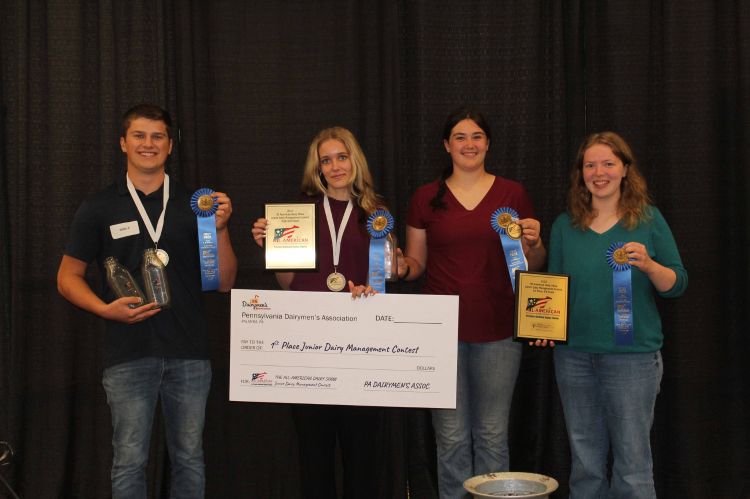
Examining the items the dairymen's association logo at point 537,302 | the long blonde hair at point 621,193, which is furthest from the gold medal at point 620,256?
the dairymen's association logo at point 537,302

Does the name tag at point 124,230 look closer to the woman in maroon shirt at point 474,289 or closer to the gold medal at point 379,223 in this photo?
the gold medal at point 379,223

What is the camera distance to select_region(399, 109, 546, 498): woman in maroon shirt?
290 centimetres

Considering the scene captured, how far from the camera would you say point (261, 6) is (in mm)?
3689

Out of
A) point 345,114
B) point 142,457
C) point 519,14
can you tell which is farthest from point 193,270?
point 519,14

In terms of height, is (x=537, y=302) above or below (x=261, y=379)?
above

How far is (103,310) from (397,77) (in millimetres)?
1750

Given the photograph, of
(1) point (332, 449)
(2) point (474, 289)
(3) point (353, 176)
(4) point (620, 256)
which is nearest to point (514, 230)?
(2) point (474, 289)

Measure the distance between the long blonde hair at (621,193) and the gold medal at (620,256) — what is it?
0.49ft

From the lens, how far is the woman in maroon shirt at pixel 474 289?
2.90 m

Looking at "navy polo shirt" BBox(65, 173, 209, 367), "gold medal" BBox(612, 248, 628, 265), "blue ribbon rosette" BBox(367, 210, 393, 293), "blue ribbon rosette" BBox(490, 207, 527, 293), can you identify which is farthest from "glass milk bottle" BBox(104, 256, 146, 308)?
"gold medal" BBox(612, 248, 628, 265)

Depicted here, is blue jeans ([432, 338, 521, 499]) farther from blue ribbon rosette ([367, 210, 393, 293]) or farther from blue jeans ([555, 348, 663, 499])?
blue ribbon rosette ([367, 210, 393, 293])

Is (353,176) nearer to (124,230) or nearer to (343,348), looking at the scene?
(343,348)

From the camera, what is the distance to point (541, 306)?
109 inches

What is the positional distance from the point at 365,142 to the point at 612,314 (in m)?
1.49
